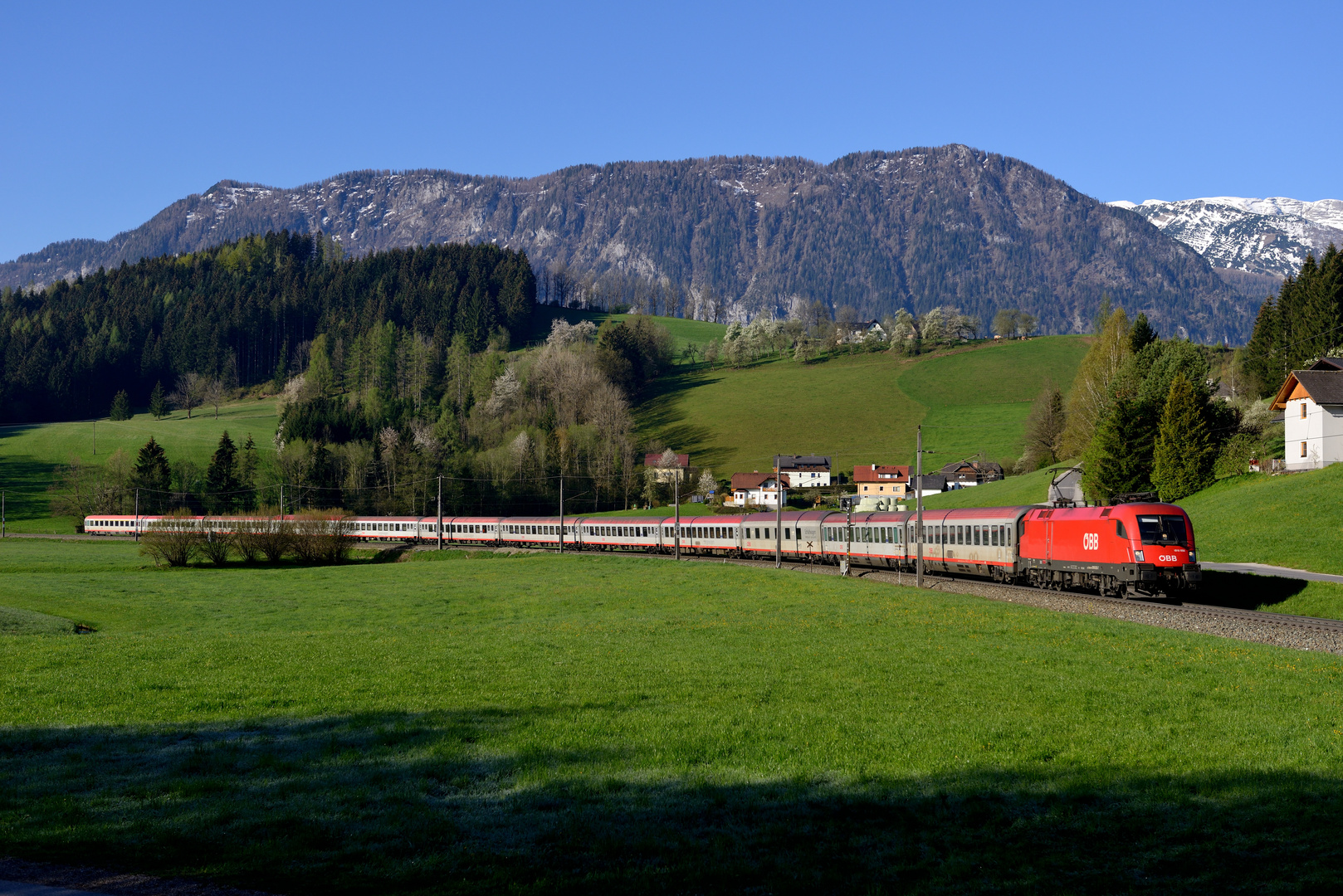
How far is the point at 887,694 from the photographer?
655 inches

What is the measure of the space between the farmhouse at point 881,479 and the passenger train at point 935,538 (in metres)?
70.7

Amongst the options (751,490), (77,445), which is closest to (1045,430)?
(751,490)

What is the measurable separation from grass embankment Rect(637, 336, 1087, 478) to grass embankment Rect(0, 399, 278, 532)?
222 ft

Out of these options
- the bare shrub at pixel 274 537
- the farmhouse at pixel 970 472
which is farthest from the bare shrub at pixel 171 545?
the farmhouse at pixel 970 472

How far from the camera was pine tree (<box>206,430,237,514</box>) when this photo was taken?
128 m

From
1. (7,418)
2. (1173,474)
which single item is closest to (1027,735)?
(1173,474)

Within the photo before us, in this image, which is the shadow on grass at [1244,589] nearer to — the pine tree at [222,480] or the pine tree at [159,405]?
the pine tree at [222,480]

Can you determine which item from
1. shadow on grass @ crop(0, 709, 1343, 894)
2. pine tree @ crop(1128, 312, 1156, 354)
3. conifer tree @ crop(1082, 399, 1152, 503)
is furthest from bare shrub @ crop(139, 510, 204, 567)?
pine tree @ crop(1128, 312, 1156, 354)

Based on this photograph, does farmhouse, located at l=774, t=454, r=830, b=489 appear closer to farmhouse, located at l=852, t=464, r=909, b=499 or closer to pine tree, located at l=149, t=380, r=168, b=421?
farmhouse, located at l=852, t=464, r=909, b=499

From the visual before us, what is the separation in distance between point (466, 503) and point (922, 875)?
118 meters

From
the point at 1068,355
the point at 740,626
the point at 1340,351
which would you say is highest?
the point at 1068,355

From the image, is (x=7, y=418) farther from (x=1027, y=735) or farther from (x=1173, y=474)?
(x=1027, y=735)

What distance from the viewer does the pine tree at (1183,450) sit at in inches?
2589

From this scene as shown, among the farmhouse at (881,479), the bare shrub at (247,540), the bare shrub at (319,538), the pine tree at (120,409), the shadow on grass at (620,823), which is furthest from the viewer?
the pine tree at (120,409)
